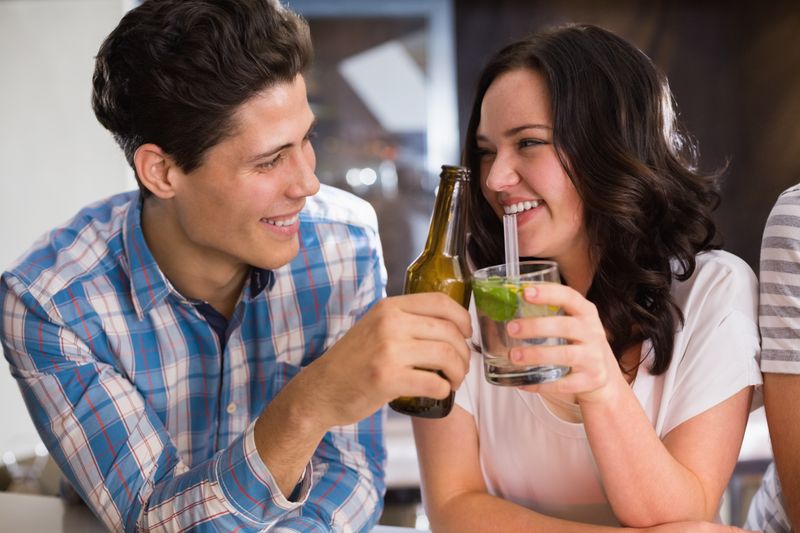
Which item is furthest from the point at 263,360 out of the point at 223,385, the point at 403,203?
the point at 403,203

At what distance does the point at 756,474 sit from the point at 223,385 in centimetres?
259

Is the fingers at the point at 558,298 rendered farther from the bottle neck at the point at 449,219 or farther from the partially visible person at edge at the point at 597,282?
the partially visible person at edge at the point at 597,282

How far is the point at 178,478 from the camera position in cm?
136

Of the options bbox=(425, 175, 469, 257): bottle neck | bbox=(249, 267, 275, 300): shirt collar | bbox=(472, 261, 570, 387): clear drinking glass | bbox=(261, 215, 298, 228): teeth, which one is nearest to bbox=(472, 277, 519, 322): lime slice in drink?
bbox=(472, 261, 570, 387): clear drinking glass

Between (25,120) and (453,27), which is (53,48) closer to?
(25,120)

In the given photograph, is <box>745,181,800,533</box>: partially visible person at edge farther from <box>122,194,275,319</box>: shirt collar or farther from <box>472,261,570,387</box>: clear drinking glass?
<box>122,194,275,319</box>: shirt collar

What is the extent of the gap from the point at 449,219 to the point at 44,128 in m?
2.58

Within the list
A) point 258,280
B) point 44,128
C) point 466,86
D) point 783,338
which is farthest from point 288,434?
point 466,86

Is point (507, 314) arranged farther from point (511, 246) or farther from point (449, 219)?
point (449, 219)

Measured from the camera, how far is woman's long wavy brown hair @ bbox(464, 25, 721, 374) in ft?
4.80

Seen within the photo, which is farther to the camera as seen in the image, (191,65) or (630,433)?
(191,65)

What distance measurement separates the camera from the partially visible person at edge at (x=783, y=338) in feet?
4.23

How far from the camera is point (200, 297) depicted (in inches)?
66.6

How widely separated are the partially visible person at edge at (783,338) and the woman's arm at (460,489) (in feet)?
1.10
